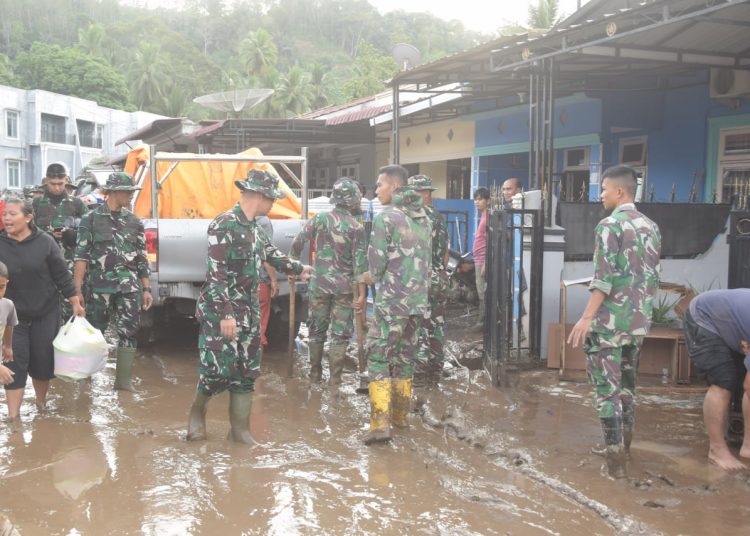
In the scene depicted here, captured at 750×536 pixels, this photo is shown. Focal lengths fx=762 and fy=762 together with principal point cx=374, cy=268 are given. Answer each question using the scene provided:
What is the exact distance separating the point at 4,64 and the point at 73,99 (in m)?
19.3

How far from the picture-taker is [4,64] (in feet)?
209

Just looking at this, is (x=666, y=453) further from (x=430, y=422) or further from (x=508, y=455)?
(x=430, y=422)

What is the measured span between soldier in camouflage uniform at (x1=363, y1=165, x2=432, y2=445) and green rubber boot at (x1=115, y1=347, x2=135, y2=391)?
91.6 inches

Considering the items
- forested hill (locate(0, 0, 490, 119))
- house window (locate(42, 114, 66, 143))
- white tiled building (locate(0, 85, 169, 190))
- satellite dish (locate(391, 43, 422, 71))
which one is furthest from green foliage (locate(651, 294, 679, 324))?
house window (locate(42, 114, 66, 143))

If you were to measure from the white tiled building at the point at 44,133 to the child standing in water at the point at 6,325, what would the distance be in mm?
41266

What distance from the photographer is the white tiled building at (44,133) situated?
4584 cm

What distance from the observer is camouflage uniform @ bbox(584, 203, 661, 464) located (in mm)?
4434

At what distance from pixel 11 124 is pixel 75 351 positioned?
46.2 m

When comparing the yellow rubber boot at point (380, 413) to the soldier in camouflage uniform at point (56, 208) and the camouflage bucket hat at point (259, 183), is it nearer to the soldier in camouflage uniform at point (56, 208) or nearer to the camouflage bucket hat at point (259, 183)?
the camouflage bucket hat at point (259, 183)

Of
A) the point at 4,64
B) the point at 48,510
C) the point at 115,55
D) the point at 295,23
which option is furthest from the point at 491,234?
the point at 295,23

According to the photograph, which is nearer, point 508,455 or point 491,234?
point 508,455

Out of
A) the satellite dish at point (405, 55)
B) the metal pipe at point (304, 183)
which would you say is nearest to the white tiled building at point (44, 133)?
the satellite dish at point (405, 55)

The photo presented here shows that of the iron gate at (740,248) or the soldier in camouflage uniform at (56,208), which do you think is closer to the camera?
the iron gate at (740,248)

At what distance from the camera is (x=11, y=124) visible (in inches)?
1818
